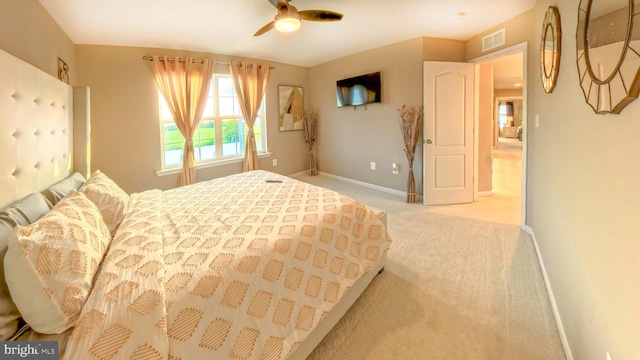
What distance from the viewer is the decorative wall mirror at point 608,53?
0.92 metres

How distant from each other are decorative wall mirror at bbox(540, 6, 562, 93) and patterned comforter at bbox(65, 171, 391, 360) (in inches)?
63.6

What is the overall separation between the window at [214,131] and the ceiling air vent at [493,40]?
3794 mm

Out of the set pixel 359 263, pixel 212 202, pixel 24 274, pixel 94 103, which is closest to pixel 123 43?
pixel 94 103

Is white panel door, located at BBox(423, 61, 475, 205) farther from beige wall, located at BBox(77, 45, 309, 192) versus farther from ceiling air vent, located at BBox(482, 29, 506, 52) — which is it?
beige wall, located at BBox(77, 45, 309, 192)

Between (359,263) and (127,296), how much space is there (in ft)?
4.28

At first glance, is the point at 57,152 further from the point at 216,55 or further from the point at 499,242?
the point at 499,242

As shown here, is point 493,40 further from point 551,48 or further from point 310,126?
point 310,126

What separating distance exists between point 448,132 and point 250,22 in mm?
2985

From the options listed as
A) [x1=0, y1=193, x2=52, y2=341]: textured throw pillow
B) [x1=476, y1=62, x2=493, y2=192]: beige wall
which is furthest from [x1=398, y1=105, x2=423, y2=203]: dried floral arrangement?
[x1=0, y1=193, x2=52, y2=341]: textured throw pillow

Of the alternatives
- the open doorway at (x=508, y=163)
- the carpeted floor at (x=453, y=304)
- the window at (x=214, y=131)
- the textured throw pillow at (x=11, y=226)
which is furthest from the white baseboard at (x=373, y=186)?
the textured throw pillow at (x=11, y=226)

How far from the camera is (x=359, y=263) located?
1.98m

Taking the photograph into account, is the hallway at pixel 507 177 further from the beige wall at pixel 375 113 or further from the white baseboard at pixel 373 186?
the beige wall at pixel 375 113

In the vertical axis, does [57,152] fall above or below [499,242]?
above

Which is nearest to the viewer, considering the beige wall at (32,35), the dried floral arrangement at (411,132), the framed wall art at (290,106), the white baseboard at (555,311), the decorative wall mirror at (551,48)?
the white baseboard at (555,311)
